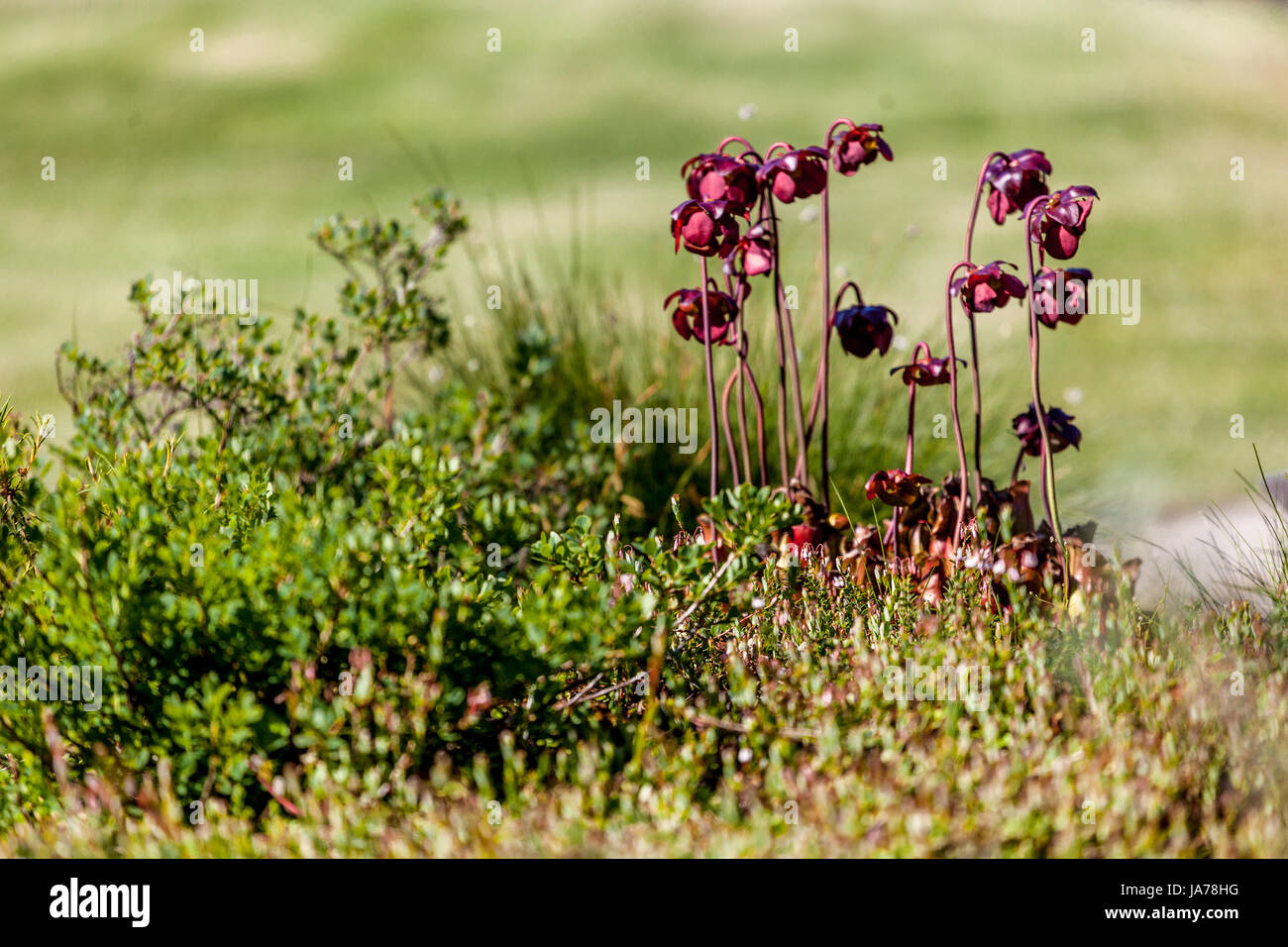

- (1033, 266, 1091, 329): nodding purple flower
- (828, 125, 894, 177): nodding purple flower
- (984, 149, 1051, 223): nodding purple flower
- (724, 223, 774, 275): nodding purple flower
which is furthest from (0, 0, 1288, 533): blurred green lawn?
(1033, 266, 1091, 329): nodding purple flower

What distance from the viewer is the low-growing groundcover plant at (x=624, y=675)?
7.87 feet

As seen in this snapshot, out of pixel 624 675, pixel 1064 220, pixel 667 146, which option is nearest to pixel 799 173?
pixel 1064 220

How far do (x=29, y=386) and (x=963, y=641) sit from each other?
326 inches

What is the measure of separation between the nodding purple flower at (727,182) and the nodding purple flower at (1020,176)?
0.71 meters

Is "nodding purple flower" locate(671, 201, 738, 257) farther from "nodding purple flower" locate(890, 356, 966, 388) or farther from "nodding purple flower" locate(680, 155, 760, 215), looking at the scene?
"nodding purple flower" locate(890, 356, 966, 388)

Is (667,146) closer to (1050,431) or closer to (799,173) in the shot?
(799,173)

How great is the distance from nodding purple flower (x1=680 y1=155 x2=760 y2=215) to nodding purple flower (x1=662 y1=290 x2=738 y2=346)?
0.31 meters

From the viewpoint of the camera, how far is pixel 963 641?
299cm

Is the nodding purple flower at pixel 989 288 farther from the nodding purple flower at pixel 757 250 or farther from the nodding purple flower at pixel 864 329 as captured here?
the nodding purple flower at pixel 757 250

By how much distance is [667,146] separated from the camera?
14.5 meters

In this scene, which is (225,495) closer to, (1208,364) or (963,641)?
(963,641)

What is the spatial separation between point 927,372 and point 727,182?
0.85 m

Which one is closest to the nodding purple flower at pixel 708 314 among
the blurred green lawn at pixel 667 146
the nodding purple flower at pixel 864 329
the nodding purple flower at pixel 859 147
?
the nodding purple flower at pixel 864 329
